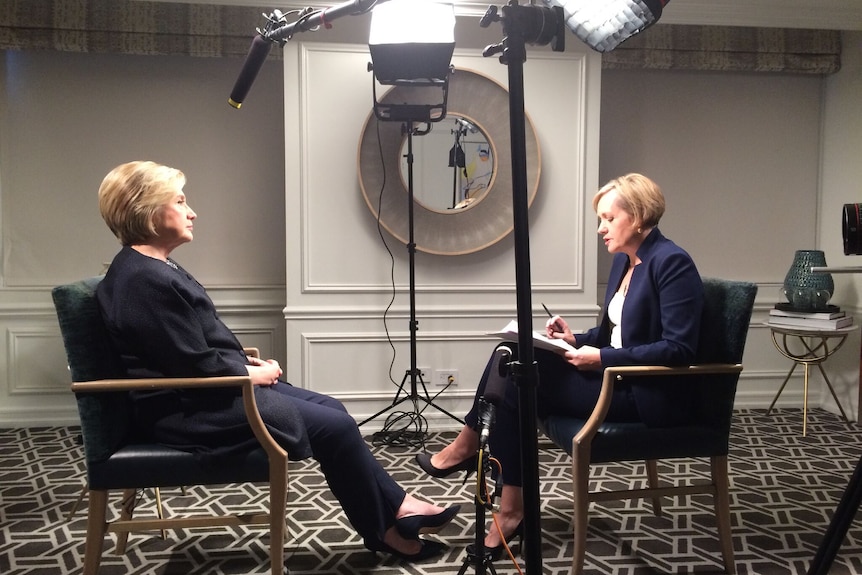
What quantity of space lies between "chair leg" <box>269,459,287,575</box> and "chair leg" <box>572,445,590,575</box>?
30.7 inches

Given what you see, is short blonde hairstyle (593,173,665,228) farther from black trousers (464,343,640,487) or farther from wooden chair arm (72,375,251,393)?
wooden chair arm (72,375,251,393)

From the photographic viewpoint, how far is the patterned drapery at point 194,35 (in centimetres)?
314

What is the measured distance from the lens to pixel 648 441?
5.96 feet

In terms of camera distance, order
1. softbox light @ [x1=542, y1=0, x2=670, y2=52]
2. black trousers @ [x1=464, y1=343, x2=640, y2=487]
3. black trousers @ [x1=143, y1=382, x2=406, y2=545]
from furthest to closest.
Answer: black trousers @ [x1=464, y1=343, x2=640, y2=487] < black trousers @ [x1=143, y1=382, x2=406, y2=545] < softbox light @ [x1=542, y1=0, x2=670, y2=52]

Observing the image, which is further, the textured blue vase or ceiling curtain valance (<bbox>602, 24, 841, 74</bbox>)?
ceiling curtain valance (<bbox>602, 24, 841, 74</bbox>)

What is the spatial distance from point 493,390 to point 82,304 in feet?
3.53

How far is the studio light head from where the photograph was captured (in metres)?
2.50

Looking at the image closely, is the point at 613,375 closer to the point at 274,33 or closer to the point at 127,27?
the point at 274,33

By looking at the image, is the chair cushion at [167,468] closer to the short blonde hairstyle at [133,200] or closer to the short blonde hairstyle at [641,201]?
the short blonde hairstyle at [133,200]

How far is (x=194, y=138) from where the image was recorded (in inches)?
137

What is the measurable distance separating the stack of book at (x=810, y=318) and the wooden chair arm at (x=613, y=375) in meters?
1.80

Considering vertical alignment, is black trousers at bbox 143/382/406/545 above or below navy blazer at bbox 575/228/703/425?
below

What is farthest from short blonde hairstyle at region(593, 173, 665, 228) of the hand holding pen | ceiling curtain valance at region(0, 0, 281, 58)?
ceiling curtain valance at region(0, 0, 281, 58)

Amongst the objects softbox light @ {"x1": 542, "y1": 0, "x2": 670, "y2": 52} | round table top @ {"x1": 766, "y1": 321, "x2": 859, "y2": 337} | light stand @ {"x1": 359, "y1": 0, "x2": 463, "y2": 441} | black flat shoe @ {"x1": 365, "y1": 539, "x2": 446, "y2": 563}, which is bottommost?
black flat shoe @ {"x1": 365, "y1": 539, "x2": 446, "y2": 563}
